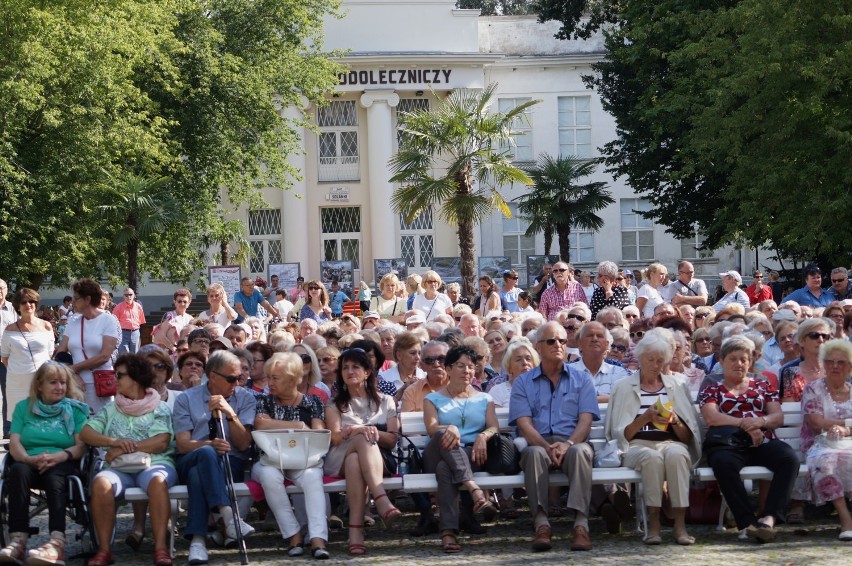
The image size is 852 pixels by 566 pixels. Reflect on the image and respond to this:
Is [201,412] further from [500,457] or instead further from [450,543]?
[500,457]

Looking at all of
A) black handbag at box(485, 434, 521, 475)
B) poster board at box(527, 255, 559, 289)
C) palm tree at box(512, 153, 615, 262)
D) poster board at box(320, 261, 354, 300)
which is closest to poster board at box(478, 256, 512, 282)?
poster board at box(527, 255, 559, 289)

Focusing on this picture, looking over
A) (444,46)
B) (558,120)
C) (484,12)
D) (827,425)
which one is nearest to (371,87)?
(444,46)

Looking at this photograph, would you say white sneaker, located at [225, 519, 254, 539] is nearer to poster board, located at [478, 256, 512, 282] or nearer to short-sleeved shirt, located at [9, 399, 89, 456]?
short-sleeved shirt, located at [9, 399, 89, 456]

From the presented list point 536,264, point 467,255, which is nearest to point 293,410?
point 467,255

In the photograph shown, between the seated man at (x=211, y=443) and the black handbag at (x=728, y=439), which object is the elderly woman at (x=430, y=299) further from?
the black handbag at (x=728, y=439)

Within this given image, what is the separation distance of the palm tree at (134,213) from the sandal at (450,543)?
946 inches

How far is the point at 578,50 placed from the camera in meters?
52.8

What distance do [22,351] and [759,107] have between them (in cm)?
1872

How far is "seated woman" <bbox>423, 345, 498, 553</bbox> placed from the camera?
31.1ft

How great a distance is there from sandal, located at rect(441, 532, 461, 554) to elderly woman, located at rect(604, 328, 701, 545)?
1315 millimetres

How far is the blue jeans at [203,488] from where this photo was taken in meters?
9.30

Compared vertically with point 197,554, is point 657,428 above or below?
above

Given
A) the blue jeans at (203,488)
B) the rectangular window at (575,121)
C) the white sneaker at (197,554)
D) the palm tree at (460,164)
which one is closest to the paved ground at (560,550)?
the white sneaker at (197,554)

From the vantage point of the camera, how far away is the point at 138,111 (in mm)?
34938
